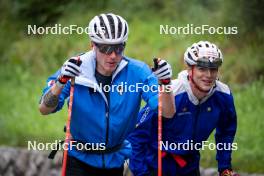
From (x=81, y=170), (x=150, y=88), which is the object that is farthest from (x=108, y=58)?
(x=81, y=170)

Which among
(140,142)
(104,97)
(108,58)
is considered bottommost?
(140,142)

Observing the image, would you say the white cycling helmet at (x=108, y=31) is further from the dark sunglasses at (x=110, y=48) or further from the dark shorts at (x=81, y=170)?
the dark shorts at (x=81, y=170)

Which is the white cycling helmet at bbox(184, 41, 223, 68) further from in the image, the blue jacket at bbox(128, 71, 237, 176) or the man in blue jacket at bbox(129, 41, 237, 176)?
the blue jacket at bbox(128, 71, 237, 176)

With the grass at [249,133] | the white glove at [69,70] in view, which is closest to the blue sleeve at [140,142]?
the white glove at [69,70]

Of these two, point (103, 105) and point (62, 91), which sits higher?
point (62, 91)

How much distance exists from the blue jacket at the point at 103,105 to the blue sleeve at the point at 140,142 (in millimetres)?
549

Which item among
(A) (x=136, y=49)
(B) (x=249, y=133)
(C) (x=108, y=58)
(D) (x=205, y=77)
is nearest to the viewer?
(C) (x=108, y=58)

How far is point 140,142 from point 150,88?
3.15 ft

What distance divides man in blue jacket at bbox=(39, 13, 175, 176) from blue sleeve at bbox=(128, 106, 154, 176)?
0.52 m

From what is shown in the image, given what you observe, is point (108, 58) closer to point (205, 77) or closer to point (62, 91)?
point (62, 91)

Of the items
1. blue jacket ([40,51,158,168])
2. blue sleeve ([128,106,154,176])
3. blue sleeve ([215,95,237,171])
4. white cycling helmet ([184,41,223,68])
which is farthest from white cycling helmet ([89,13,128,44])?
blue sleeve ([215,95,237,171])

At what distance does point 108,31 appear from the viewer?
7008mm

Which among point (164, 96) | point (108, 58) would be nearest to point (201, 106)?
point (164, 96)

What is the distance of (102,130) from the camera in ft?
23.3
